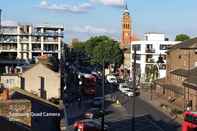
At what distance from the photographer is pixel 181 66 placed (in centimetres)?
9581

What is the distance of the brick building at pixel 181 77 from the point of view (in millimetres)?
76812

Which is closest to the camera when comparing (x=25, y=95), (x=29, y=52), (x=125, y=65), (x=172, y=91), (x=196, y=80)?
(x=25, y=95)

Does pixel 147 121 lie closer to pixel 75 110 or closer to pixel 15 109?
pixel 75 110

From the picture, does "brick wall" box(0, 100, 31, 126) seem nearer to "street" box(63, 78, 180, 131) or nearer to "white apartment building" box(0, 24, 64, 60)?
"street" box(63, 78, 180, 131)

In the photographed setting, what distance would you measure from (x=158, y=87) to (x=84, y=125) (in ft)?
186

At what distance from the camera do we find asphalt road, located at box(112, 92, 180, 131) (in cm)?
5838

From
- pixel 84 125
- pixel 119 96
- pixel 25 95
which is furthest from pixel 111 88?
pixel 25 95

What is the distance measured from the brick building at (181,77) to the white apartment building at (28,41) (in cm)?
5313

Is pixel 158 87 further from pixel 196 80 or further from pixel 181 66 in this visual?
pixel 196 80

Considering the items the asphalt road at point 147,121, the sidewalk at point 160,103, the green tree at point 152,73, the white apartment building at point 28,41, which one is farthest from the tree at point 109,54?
the asphalt road at point 147,121

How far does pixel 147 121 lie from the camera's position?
64.1 meters

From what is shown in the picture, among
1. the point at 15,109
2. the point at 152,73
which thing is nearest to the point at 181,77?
the point at 152,73

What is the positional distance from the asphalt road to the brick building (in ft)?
15.6

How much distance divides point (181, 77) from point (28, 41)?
222 feet
